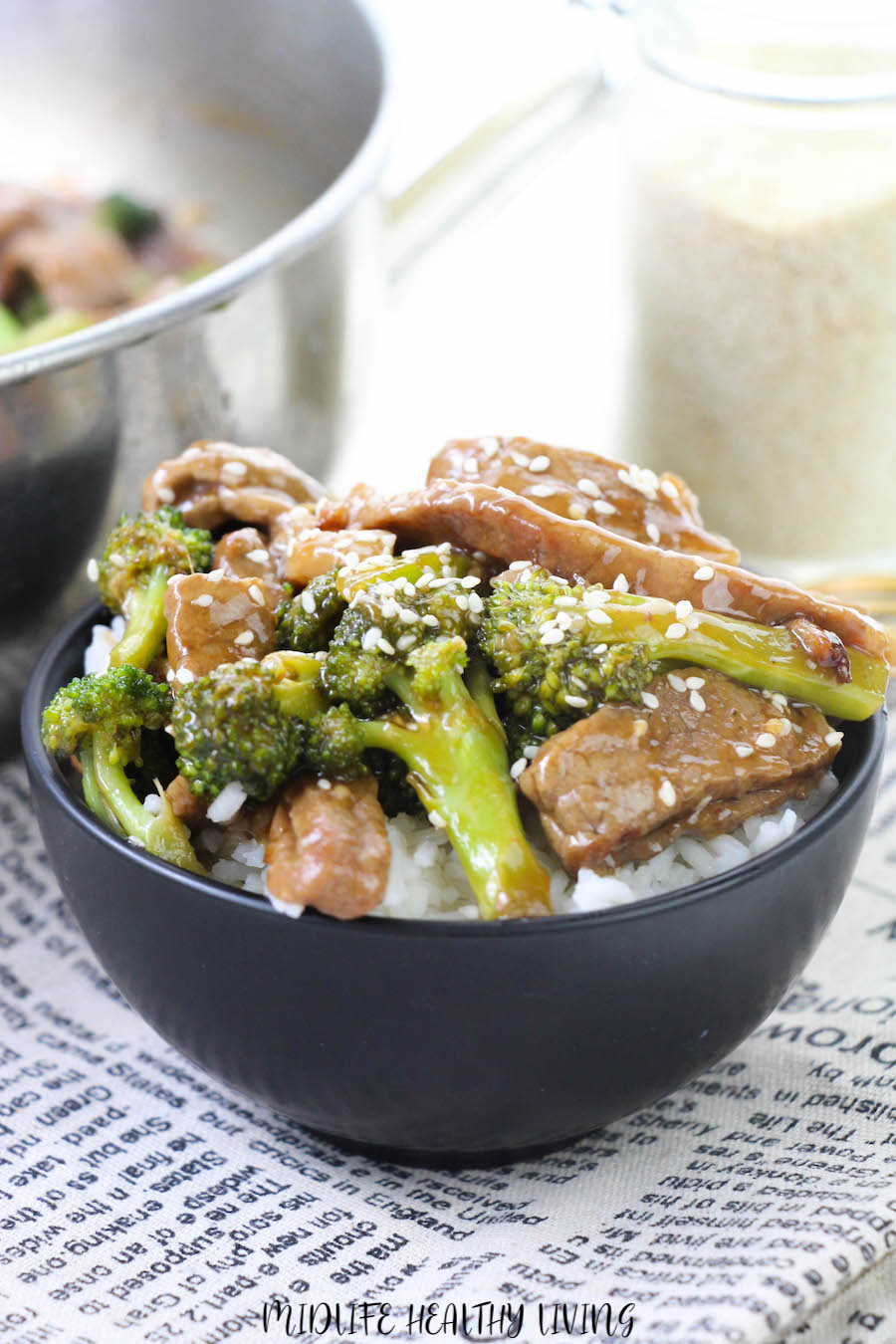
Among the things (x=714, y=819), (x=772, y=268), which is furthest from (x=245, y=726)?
(x=772, y=268)

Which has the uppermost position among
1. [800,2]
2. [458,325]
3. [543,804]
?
[800,2]

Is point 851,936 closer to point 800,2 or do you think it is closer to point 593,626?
point 593,626

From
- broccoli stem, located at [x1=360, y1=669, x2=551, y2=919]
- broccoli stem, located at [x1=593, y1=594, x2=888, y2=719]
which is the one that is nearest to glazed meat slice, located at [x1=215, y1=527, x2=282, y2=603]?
broccoli stem, located at [x1=360, y1=669, x2=551, y2=919]

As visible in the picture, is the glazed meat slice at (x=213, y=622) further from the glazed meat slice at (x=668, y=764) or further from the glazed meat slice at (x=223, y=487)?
the glazed meat slice at (x=668, y=764)

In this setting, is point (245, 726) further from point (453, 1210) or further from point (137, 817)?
point (453, 1210)

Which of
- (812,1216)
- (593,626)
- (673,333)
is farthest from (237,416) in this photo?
(812,1216)
